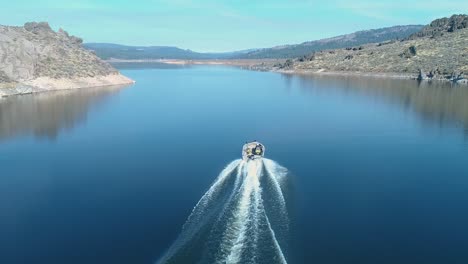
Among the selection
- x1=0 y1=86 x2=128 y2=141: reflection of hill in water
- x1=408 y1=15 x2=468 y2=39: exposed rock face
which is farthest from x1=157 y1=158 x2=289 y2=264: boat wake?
x1=408 y1=15 x2=468 y2=39: exposed rock face

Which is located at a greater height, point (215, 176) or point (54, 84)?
point (54, 84)

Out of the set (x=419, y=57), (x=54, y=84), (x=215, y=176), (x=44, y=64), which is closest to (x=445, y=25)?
(x=419, y=57)

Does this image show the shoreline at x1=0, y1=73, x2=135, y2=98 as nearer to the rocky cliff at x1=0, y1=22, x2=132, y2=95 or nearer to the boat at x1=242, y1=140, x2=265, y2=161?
the rocky cliff at x1=0, y1=22, x2=132, y2=95

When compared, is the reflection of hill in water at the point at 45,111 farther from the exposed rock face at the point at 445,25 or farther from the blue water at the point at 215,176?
the exposed rock face at the point at 445,25

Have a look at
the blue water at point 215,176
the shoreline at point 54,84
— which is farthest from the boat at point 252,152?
the shoreline at point 54,84

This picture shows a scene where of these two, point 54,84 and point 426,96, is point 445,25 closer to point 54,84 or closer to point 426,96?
point 426,96

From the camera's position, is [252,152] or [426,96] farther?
[426,96]
